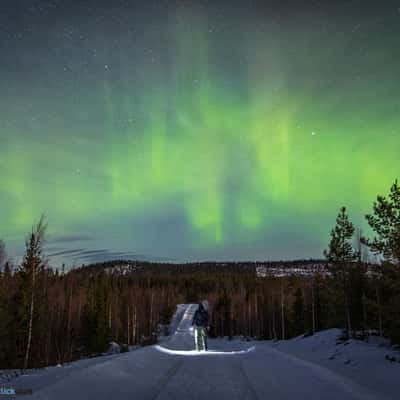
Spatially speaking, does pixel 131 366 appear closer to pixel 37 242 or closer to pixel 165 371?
pixel 165 371

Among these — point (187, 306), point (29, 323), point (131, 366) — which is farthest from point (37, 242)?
point (187, 306)

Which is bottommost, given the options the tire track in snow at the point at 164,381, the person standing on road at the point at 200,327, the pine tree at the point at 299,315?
the pine tree at the point at 299,315

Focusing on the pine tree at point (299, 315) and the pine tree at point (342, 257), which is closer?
the pine tree at point (342, 257)

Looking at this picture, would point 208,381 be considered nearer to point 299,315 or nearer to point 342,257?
point 342,257

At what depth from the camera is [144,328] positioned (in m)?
77.6

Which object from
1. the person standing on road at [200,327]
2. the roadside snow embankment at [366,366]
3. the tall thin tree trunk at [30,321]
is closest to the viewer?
the roadside snow embankment at [366,366]

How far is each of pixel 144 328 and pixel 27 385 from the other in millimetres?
75043

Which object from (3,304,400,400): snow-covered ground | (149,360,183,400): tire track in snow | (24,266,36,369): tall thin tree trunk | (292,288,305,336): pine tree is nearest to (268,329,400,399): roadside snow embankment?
(3,304,400,400): snow-covered ground

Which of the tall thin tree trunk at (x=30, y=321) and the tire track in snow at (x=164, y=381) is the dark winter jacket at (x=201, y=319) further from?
the tire track in snow at (x=164, y=381)

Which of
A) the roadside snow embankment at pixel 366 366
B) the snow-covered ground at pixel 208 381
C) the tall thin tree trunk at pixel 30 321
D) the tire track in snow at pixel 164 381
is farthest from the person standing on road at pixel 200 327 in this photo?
the tire track in snow at pixel 164 381

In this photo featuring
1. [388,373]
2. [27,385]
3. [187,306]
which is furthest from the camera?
[187,306]

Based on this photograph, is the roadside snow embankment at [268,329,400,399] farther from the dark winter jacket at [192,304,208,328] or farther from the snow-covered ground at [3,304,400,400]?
the dark winter jacket at [192,304,208,328]

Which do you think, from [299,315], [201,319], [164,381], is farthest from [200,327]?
[299,315]

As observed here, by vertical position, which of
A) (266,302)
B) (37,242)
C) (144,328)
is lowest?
(144,328)
